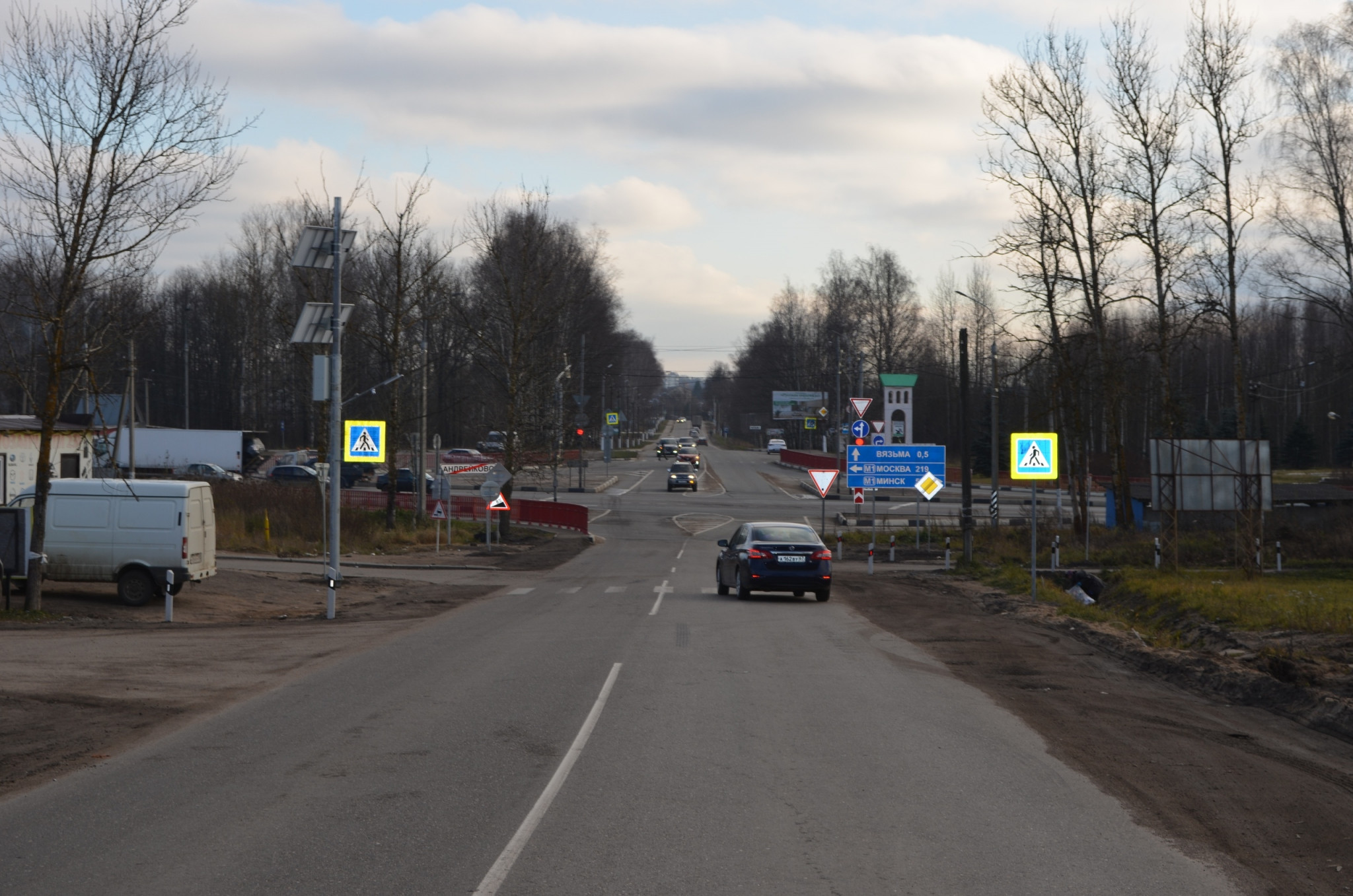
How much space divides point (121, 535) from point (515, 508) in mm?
32398

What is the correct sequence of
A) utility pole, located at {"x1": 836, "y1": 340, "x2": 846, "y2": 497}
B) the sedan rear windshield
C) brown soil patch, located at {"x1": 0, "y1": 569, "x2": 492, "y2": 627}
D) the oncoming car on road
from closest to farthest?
1. brown soil patch, located at {"x1": 0, "y1": 569, "x2": 492, "y2": 627}
2. the sedan rear windshield
3. utility pole, located at {"x1": 836, "y1": 340, "x2": 846, "y2": 497}
4. the oncoming car on road

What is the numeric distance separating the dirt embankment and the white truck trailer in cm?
5993

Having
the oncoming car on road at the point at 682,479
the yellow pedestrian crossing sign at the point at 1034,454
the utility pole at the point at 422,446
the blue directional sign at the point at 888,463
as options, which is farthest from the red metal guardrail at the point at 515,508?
the yellow pedestrian crossing sign at the point at 1034,454

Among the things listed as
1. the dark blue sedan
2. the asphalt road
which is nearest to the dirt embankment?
the asphalt road

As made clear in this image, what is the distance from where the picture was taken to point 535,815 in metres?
6.82

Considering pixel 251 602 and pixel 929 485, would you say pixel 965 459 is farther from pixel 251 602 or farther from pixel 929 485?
pixel 251 602

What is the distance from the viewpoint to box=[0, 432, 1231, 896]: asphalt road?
579 centimetres

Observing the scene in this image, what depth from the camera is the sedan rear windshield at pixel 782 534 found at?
23.7 metres

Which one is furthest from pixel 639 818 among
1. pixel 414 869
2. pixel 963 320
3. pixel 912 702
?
pixel 963 320

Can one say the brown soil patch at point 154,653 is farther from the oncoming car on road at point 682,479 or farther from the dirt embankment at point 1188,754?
the oncoming car on road at point 682,479

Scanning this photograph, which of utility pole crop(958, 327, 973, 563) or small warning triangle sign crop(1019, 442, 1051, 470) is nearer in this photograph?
small warning triangle sign crop(1019, 442, 1051, 470)

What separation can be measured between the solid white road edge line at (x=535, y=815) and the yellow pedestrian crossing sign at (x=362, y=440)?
26125 millimetres

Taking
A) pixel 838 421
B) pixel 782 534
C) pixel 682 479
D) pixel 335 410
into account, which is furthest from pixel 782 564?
pixel 682 479

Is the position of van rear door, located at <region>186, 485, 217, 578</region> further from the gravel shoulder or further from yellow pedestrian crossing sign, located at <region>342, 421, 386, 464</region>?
yellow pedestrian crossing sign, located at <region>342, 421, 386, 464</region>
